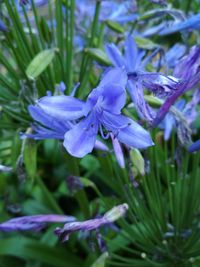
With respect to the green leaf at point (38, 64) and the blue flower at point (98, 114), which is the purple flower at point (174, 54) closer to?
the green leaf at point (38, 64)

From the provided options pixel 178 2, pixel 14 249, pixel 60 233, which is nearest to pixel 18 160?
pixel 60 233

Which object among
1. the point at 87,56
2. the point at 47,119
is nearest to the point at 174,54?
the point at 87,56

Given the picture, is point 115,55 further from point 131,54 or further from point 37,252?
point 37,252

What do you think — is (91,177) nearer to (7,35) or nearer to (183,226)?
(183,226)

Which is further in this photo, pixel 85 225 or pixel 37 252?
pixel 37 252

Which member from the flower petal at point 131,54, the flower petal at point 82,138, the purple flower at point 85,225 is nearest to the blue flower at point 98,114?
the flower petal at point 82,138
